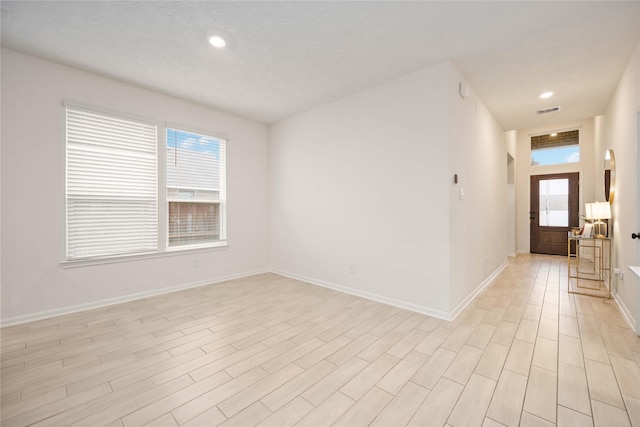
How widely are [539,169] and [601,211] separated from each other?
12.9 ft

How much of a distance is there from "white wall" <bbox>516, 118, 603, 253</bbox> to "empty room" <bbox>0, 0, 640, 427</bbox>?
2.64 meters

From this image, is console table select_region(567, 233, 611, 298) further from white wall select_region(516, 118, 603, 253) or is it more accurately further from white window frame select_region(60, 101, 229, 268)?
white window frame select_region(60, 101, 229, 268)

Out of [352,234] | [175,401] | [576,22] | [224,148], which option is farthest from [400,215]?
[224,148]

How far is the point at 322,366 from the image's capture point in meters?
2.06

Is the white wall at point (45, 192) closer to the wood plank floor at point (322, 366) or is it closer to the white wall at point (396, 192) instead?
the wood plank floor at point (322, 366)

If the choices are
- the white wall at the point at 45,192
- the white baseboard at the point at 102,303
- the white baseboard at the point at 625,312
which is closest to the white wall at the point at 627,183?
the white baseboard at the point at 625,312

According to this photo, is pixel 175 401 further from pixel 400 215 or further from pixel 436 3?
pixel 436 3

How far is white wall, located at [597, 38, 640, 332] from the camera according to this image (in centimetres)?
261

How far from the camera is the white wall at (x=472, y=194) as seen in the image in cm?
303

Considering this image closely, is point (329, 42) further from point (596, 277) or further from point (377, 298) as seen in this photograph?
point (596, 277)

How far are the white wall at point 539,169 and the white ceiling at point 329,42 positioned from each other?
3.41 meters

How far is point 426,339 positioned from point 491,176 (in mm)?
3458

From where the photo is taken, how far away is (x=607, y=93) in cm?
366

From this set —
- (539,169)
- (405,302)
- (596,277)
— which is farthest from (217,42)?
(539,169)
